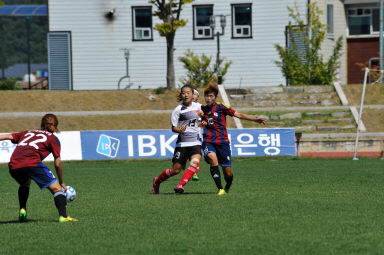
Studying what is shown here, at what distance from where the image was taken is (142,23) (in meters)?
46.8

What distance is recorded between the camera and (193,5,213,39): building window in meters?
46.2

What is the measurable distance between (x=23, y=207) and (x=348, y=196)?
5.55 metres

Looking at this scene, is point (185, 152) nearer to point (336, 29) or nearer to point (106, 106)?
point (106, 106)

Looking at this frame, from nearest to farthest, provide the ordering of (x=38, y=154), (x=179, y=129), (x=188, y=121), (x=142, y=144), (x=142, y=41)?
(x=38, y=154) → (x=179, y=129) → (x=188, y=121) → (x=142, y=144) → (x=142, y=41)

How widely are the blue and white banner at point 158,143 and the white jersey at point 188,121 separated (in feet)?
41.6

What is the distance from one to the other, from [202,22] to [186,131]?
34.2 m

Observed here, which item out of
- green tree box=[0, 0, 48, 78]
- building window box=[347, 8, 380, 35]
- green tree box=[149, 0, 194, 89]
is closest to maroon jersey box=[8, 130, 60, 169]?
green tree box=[149, 0, 194, 89]

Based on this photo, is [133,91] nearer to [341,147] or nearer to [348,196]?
[341,147]

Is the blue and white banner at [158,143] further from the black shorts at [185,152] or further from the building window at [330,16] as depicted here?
the building window at [330,16]

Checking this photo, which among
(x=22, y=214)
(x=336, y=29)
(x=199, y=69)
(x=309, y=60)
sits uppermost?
(x=336, y=29)

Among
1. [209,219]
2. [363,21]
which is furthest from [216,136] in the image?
[363,21]

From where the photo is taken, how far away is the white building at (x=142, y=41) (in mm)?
45875

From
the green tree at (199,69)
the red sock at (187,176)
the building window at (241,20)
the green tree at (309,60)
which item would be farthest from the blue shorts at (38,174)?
the building window at (241,20)

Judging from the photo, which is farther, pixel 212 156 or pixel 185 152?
pixel 185 152
